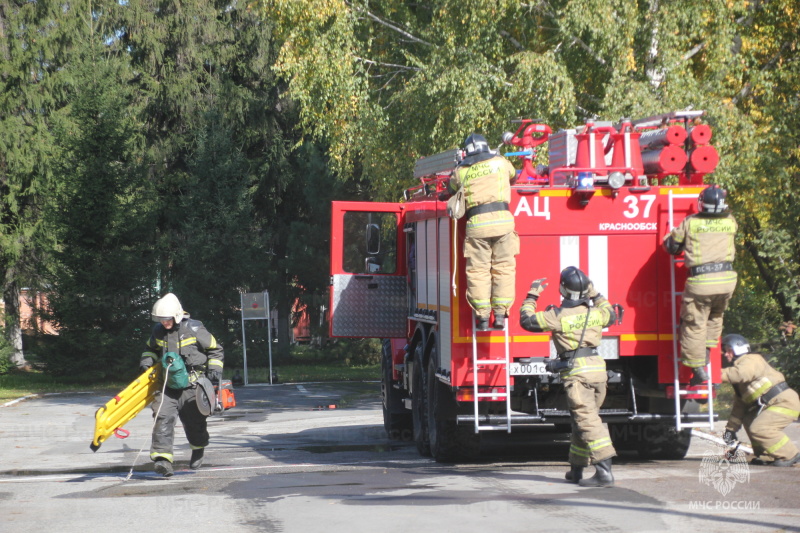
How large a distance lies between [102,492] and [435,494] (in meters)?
2.99

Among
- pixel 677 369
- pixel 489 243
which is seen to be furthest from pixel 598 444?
pixel 489 243

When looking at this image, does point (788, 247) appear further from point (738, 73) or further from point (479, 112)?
point (479, 112)

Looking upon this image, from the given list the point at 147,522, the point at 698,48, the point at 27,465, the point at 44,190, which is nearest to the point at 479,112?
the point at 698,48

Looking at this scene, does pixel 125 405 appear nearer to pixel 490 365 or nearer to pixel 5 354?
pixel 490 365

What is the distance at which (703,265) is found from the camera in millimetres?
8641

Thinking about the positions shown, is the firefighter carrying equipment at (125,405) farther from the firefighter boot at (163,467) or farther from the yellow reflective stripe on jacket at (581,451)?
the yellow reflective stripe on jacket at (581,451)

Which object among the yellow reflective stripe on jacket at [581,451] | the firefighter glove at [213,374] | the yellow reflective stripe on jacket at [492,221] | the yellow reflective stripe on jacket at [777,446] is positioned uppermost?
the yellow reflective stripe on jacket at [492,221]

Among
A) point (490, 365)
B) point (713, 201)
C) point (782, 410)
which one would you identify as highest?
point (713, 201)

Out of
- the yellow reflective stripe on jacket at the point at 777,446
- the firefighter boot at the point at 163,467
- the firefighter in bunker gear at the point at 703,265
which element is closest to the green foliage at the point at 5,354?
the firefighter boot at the point at 163,467

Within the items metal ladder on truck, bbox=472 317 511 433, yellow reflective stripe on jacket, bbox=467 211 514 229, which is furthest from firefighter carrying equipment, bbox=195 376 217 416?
yellow reflective stripe on jacket, bbox=467 211 514 229

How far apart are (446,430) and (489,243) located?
206 cm

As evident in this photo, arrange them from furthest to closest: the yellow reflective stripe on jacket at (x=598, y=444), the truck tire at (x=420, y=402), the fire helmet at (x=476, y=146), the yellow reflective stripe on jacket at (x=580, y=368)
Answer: the truck tire at (x=420, y=402) < the fire helmet at (x=476, y=146) < the yellow reflective stripe on jacket at (x=580, y=368) < the yellow reflective stripe on jacket at (x=598, y=444)

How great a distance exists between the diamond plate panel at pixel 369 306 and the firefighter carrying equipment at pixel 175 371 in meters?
2.74

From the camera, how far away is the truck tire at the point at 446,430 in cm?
969
